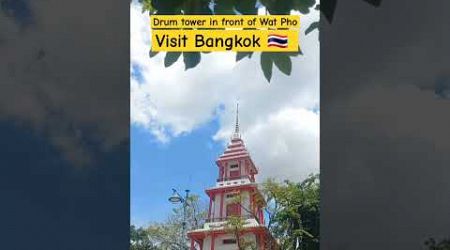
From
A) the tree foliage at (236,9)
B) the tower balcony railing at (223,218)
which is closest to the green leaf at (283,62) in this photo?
the tree foliage at (236,9)

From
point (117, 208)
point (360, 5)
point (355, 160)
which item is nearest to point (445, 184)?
point (355, 160)

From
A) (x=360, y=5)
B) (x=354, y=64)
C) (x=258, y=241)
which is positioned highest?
(x=360, y=5)

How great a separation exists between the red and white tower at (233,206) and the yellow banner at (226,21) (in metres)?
0.44

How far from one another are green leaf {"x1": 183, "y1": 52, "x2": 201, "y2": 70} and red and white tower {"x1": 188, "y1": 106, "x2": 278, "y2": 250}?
327 millimetres

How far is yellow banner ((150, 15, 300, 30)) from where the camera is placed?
2.99 m

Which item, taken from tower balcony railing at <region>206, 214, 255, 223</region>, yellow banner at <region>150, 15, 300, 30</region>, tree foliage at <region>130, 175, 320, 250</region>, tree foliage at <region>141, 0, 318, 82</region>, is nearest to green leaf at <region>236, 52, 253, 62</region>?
tree foliage at <region>141, 0, 318, 82</region>

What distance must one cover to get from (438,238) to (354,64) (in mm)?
737

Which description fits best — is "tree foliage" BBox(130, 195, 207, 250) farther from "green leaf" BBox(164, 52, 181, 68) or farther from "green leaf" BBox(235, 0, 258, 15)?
"green leaf" BBox(235, 0, 258, 15)

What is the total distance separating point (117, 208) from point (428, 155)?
3.96ft

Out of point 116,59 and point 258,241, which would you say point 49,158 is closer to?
point 116,59

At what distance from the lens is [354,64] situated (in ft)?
10.1

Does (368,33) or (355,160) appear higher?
(368,33)

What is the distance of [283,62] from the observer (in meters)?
3.04

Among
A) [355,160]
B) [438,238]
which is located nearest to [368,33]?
[355,160]
